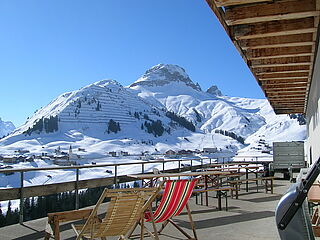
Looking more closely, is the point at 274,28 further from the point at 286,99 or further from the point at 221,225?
the point at 286,99

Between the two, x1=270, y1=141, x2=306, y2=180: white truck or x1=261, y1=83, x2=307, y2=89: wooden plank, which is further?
x1=270, y1=141, x2=306, y2=180: white truck

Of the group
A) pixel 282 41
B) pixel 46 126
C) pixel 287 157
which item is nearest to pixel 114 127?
pixel 46 126

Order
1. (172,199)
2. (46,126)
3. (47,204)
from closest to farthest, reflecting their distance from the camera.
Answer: (172,199)
(47,204)
(46,126)

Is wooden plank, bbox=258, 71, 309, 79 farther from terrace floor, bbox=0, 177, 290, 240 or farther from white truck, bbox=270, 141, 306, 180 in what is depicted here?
white truck, bbox=270, 141, 306, 180

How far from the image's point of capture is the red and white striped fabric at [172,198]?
416 cm

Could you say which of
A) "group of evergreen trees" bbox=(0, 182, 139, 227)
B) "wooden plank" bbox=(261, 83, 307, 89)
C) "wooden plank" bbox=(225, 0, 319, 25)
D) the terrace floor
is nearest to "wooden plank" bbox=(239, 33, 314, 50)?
"wooden plank" bbox=(225, 0, 319, 25)

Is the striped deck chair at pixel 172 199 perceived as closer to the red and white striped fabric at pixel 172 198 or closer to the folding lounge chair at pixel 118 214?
the red and white striped fabric at pixel 172 198

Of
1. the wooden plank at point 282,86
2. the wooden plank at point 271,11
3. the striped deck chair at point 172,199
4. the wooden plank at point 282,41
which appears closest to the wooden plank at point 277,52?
the wooden plank at point 282,41

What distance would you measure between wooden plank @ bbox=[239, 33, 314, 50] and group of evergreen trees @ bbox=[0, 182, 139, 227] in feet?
13.8

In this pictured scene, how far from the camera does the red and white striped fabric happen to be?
416 cm

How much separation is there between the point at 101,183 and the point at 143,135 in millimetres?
185842

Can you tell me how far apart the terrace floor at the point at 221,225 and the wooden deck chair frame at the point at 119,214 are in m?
1.20

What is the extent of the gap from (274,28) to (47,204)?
4725 mm

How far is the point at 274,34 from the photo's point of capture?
394 cm
